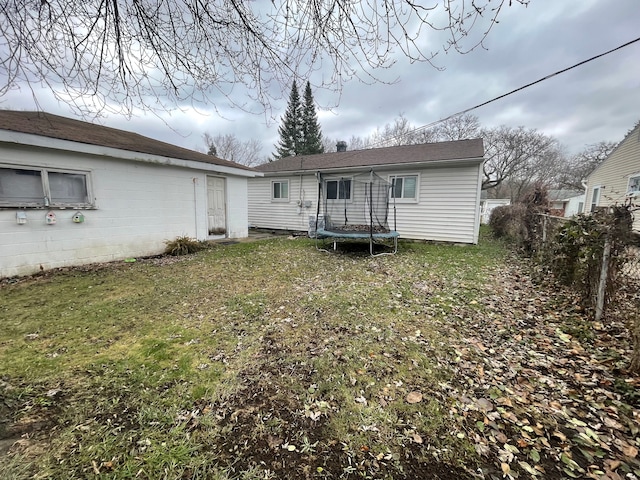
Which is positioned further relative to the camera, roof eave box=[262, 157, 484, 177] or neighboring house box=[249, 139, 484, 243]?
neighboring house box=[249, 139, 484, 243]

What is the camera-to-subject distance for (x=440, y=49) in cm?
239

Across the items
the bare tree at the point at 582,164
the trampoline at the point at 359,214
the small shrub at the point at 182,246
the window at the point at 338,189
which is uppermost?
the bare tree at the point at 582,164

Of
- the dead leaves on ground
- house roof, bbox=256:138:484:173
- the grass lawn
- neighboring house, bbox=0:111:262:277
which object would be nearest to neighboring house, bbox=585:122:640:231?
house roof, bbox=256:138:484:173

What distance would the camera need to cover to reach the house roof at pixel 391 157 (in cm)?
900

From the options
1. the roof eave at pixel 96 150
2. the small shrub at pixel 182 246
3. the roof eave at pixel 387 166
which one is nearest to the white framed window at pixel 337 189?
the roof eave at pixel 387 166

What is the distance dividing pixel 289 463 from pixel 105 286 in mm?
4864

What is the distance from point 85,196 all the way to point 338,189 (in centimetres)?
763

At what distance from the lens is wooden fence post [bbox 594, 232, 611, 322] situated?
327 centimetres

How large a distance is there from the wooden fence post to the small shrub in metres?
8.24

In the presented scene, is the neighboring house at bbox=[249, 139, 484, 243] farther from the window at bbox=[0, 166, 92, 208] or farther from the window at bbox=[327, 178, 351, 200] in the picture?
the window at bbox=[0, 166, 92, 208]

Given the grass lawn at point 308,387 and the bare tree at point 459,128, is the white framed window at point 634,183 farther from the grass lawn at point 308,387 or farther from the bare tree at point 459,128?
the grass lawn at point 308,387

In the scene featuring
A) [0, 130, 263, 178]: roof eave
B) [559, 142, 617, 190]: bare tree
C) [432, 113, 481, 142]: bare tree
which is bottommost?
[0, 130, 263, 178]: roof eave

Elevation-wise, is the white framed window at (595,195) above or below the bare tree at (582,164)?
below

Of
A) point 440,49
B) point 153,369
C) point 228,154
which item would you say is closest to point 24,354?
point 153,369
